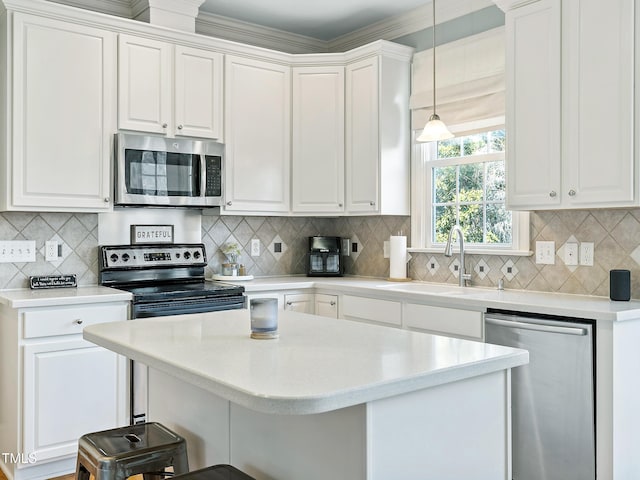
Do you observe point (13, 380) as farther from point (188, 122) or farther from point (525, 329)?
point (525, 329)

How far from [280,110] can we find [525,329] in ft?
7.68

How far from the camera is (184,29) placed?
155 inches

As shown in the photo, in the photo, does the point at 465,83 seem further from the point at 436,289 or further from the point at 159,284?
the point at 159,284

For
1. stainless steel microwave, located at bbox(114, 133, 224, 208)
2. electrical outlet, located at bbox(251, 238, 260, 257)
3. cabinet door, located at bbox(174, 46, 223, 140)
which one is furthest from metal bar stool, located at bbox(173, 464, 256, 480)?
electrical outlet, located at bbox(251, 238, 260, 257)

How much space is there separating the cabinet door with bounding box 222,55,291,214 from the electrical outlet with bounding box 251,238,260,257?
361mm

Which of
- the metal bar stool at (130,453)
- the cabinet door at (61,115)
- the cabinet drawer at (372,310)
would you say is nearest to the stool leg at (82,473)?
the metal bar stool at (130,453)

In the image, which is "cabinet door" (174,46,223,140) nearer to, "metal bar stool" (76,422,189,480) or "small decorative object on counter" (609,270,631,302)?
"metal bar stool" (76,422,189,480)

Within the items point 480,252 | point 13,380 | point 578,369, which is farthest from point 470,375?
point 13,380

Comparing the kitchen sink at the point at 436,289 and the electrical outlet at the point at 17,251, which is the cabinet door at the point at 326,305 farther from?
the electrical outlet at the point at 17,251

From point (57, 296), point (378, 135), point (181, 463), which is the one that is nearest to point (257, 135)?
point (378, 135)

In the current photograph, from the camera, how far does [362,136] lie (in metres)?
4.23

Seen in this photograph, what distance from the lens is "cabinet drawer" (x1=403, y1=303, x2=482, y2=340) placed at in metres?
3.13

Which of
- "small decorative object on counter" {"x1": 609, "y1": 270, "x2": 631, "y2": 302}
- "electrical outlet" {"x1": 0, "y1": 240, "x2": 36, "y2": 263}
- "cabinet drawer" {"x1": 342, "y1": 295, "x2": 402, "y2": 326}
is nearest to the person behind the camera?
"small decorative object on counter" {"x1": 609, "y1": 270, "x2": 631, "y2": 302}

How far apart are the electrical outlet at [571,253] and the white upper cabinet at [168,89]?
7.41ft
